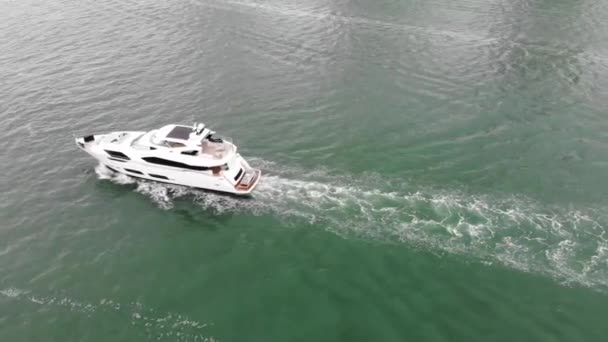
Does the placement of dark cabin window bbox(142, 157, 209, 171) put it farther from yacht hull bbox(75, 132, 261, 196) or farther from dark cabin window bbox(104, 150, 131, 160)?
dark cabin window bbox(104, 150, 131, 160)

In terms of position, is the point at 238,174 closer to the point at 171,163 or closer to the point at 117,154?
the point at 171,163

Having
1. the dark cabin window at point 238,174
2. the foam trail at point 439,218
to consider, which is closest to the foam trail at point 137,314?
the foam trail at point 439,218

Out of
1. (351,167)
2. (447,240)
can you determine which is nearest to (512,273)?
(447,240)

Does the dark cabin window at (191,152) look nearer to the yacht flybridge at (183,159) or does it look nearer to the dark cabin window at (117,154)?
the yacht flybridge at (183,159)

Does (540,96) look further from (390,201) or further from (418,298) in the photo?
(418,298)

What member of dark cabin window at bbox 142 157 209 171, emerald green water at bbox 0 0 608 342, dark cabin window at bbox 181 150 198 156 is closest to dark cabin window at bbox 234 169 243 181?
emerald green water at bbox 0 0 608 342

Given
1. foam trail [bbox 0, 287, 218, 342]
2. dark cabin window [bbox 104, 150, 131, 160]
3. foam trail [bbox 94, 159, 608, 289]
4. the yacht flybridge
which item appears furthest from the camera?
dark cabin window [bbox 104, 150, 131, 160]
